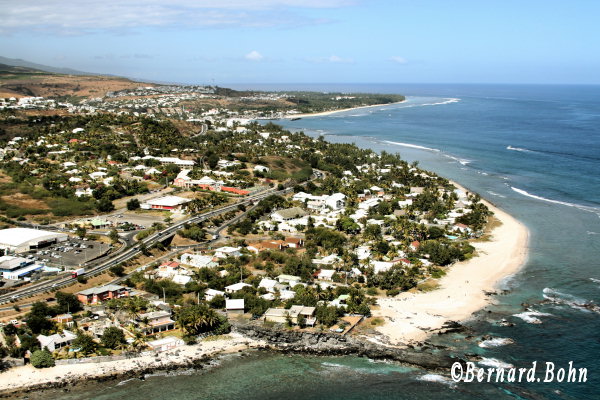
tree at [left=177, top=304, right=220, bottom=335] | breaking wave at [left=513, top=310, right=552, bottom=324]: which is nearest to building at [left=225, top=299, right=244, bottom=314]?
tree at [left=177, top=304, right=220, bottom=335]

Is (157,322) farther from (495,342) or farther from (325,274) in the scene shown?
(495,342)

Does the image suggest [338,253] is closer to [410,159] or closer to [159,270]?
[159,270]

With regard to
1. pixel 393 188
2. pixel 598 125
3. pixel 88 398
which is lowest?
pixel 88 398

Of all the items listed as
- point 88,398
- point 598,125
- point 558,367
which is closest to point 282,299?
point 88,398

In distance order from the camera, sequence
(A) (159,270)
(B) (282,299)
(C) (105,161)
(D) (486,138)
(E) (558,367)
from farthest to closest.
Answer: (D) (486,138)
(C) (105,161)
(A) (159,270)
(B) (282,299)
(E) (558,367)

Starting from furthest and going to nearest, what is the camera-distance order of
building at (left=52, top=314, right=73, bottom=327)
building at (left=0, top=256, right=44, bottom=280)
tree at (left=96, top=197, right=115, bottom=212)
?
tree at (left=96, top=197, right=115, bottom=212), building at (left=0, top=256, right=44, bottom=280), building at (left=52, top=314, right=73, bottom=327)

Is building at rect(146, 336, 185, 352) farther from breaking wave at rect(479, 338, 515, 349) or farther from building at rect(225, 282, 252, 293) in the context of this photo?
breaking wave at rect(479, 338, 515, 349)
